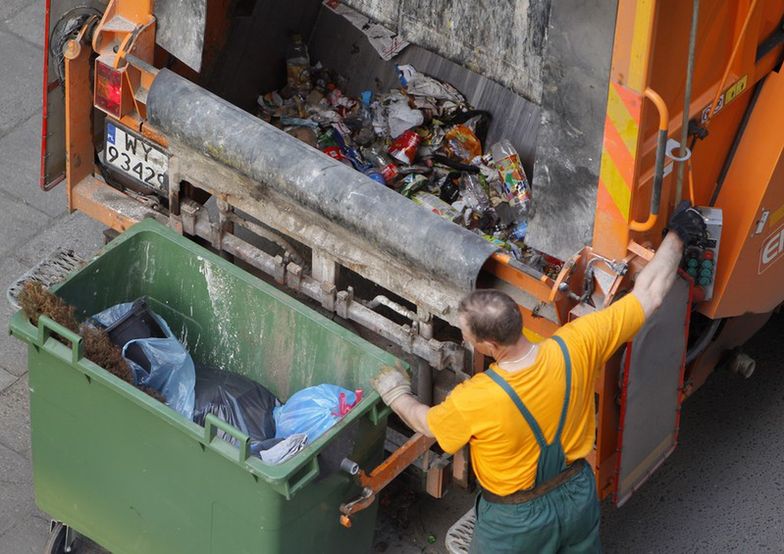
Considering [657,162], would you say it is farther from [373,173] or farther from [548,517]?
[373,173]

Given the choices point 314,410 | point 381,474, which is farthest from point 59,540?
point 381,474

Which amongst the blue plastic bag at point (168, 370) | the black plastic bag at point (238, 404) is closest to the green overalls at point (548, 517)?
the black plastic bag at point (238, 404)

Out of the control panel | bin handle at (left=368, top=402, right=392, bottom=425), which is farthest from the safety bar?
bin handle at (left=368, top=402, right=392, bottom=425)

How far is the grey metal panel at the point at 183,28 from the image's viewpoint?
4445 millimetres

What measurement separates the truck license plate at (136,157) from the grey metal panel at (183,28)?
12.0 inches

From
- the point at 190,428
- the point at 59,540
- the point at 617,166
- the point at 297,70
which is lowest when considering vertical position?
the point at 59,540

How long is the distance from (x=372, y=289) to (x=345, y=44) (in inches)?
55.0

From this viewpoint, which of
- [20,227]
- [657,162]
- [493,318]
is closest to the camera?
[493,318]

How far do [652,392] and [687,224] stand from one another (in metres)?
0.51

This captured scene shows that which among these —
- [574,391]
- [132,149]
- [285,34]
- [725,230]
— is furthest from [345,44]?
[574,391]

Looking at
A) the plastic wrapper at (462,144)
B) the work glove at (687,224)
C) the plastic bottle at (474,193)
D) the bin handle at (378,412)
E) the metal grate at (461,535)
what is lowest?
the metal grate at (461,535)

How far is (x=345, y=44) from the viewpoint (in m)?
5.60

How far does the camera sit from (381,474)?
13.6ft

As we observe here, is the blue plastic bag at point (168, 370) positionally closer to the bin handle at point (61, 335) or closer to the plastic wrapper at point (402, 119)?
the bin handle at point (61, 335)
